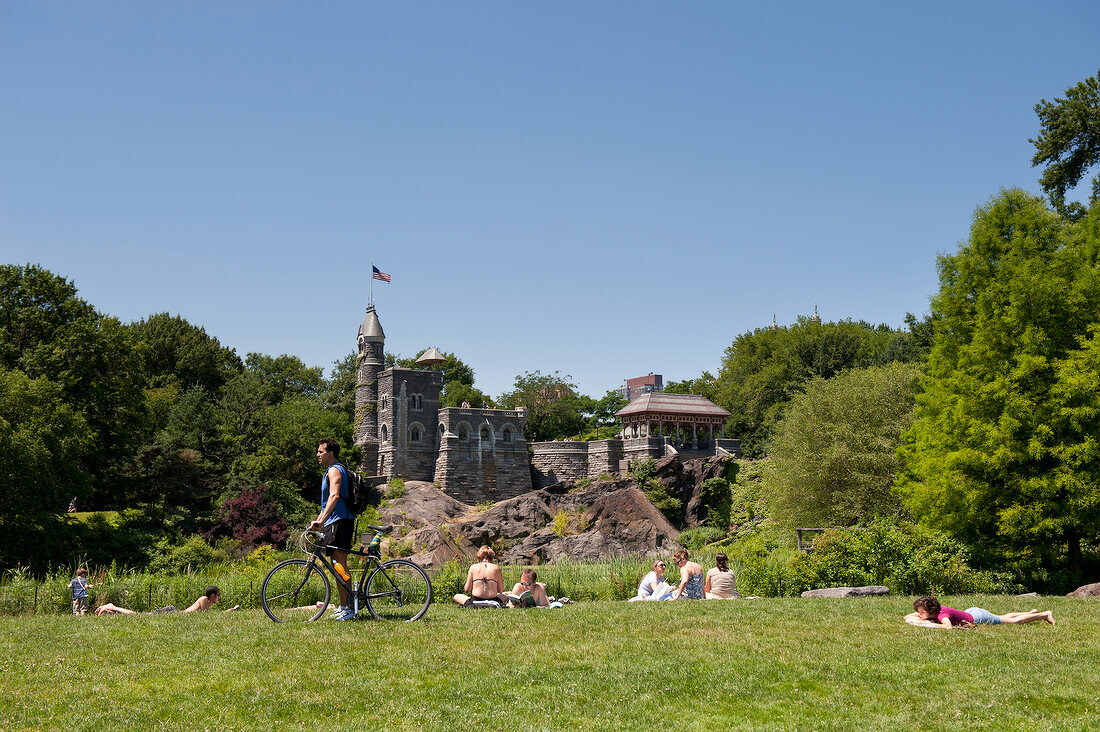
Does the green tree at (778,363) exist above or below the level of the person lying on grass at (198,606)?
above

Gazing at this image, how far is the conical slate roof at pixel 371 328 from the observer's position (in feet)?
179

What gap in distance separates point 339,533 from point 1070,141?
25643 mm

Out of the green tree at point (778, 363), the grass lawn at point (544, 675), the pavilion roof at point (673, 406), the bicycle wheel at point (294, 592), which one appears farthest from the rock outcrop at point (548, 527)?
the grass lawn at point (544, 675)

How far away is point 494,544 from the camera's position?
38.0 metres

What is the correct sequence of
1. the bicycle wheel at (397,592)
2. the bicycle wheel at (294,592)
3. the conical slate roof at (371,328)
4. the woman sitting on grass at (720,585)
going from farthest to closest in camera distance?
1. the conical slate roof at (371,328)
2. the woman sitting on grass at (720,585)
3. the bicycle wheel at (397,592)
4. the bicycle wheel at (294,592)

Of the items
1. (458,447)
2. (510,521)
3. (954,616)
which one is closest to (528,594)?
(954,616)

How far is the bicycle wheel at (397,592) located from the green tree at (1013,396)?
11224 mm

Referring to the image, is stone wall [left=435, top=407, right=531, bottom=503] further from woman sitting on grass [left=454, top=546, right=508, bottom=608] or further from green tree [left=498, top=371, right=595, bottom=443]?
woman sitting on grass [left=454, top=546, right=508, bottom=608]

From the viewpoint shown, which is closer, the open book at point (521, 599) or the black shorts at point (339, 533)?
the black shorts at point (339, 533)

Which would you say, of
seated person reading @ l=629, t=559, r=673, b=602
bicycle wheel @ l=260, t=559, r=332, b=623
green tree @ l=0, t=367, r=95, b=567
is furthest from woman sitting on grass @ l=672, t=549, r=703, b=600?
green tree @ l=0, t=367, r=95, b=567

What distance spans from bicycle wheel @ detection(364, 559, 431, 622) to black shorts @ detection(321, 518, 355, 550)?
47 cm

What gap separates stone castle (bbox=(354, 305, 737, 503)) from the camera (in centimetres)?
4875

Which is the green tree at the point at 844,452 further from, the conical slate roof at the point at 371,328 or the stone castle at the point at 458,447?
the conical slate roof at the point at 371,328

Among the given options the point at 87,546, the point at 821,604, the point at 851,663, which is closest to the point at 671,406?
the point at 87,546
